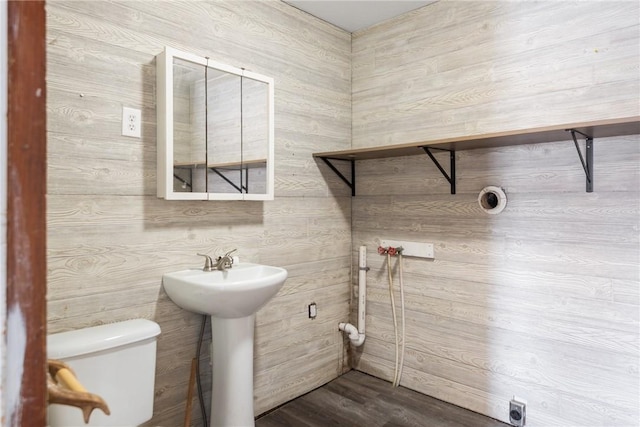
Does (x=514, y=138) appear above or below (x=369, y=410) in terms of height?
above

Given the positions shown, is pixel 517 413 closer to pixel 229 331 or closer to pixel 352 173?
pixel 229 331

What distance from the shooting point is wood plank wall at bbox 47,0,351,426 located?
158 cm

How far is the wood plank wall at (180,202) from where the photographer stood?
5.17ft

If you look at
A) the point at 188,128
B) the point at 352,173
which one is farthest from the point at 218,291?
the point at 352,173

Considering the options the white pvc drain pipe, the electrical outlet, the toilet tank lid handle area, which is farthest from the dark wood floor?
the electrical outlet

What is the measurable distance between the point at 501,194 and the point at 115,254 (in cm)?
185

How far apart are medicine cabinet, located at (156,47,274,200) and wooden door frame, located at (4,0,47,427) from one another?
1346mm

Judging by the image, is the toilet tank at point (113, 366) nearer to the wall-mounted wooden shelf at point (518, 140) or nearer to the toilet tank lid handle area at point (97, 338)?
the toilet tank lid handle area at point (97, 338)

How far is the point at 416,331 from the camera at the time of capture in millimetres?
2502

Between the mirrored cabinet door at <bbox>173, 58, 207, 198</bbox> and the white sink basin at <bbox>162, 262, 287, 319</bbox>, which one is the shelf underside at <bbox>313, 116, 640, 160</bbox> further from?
the white sink basin at <bbox>162, 262, 287, 319</bbox>

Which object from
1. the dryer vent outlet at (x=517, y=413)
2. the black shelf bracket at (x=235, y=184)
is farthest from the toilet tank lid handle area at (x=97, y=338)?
the dryer vent outlet at (x=517, y=413)

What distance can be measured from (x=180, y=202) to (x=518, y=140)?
162 cm

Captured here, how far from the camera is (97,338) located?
1460mm

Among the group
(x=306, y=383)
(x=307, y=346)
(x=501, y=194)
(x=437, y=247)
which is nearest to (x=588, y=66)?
(x=501, y=194)
